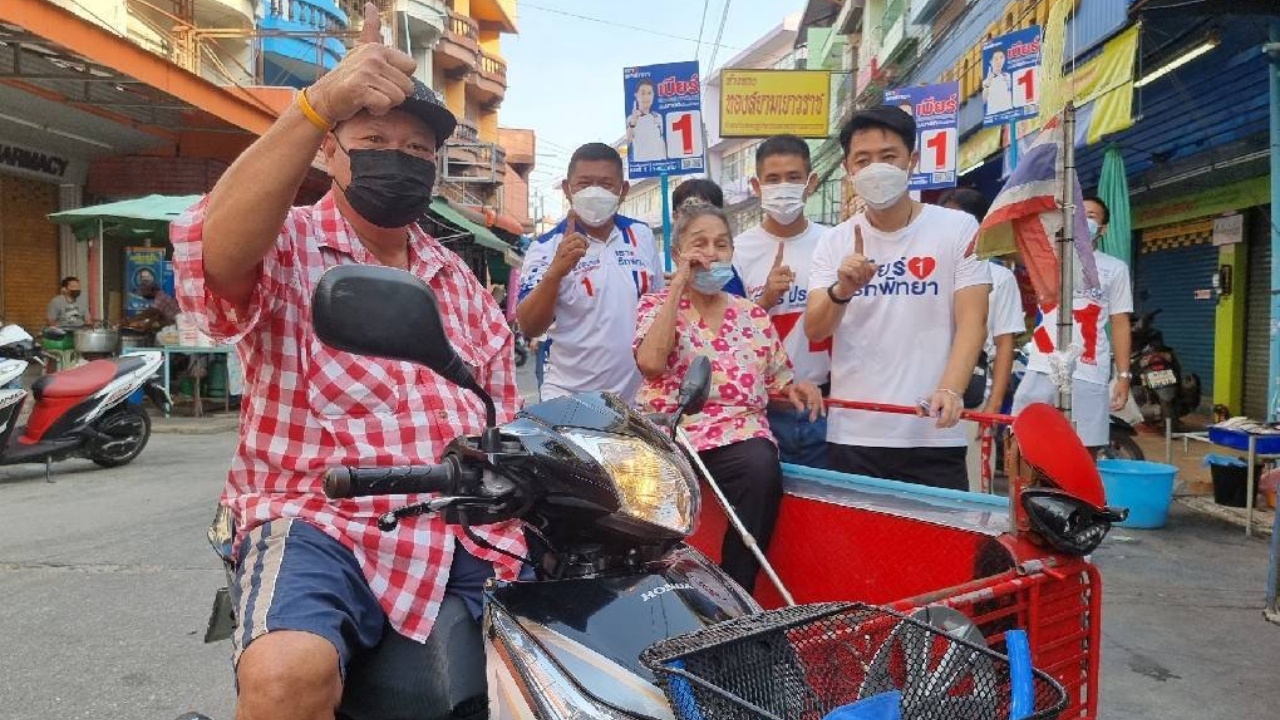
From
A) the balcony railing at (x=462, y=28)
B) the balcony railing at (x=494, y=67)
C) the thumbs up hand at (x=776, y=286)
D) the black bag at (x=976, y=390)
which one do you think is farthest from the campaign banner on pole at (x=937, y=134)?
the balcony railing at (x=494, y=67)

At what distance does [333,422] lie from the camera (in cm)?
167

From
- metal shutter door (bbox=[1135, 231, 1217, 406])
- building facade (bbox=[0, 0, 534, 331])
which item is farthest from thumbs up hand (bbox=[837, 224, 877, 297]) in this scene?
metal shutter door (bbox=[1135, 231, 1217, 406])

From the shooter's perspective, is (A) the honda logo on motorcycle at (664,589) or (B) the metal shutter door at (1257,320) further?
(B) the metal shutter door at (1257,320)

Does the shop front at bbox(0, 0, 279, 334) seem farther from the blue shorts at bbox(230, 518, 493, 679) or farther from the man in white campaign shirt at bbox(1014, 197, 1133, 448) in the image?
the man in white campaign shirt at bbox(1014, 197, 1133, 448)

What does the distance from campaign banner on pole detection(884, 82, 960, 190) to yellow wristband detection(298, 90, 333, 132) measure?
8437mm

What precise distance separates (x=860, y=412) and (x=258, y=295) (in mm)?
1876

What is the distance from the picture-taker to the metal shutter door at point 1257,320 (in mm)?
9570

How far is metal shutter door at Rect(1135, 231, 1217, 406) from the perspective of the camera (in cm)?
1077

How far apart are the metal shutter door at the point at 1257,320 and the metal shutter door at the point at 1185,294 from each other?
0.61 meters

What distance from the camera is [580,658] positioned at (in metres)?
1.17

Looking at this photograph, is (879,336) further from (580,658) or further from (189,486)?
(189,486)

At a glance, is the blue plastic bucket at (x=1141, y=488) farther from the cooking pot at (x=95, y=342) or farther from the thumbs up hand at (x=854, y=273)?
the cooking pot at (x=95, y=342)

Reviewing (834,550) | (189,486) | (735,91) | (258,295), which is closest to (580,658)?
(258,295)

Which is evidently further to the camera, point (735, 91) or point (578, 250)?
point (735, 91)
